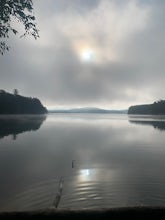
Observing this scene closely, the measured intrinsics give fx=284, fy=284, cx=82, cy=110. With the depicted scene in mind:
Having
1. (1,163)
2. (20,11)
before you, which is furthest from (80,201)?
(1,163)

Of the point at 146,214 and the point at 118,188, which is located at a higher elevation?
the point at 146,214

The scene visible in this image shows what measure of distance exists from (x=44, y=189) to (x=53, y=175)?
5161 millimetres

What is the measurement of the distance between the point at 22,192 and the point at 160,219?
13.7 meters

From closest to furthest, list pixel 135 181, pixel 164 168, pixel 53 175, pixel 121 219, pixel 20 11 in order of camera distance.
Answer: pixel 121 219, pixel 20 11, pixel 135 181, pixel 53 175, pixel 164 168

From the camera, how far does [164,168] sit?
94.2ft

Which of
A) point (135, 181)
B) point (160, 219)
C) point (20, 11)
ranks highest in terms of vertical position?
point (20, 11)

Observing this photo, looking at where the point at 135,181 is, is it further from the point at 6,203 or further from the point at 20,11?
the point at 20,11

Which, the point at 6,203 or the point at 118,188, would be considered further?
the point at 118,188

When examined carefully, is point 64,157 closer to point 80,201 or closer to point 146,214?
point 80,201

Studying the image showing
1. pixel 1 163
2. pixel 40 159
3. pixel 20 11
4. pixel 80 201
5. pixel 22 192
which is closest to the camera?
pixel 20 11

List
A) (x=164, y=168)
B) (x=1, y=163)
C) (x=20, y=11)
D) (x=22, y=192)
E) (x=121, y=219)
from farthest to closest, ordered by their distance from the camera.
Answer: (x=1, y=163), (x=164, y=168), (x=22, y=192), (x=20, y=11), (x=121, y=219)

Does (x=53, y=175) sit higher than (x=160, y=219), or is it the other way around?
(x=160, y=219)

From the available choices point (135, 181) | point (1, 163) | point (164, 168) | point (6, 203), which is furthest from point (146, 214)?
point (1, 163)

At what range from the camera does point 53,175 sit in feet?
84.4
